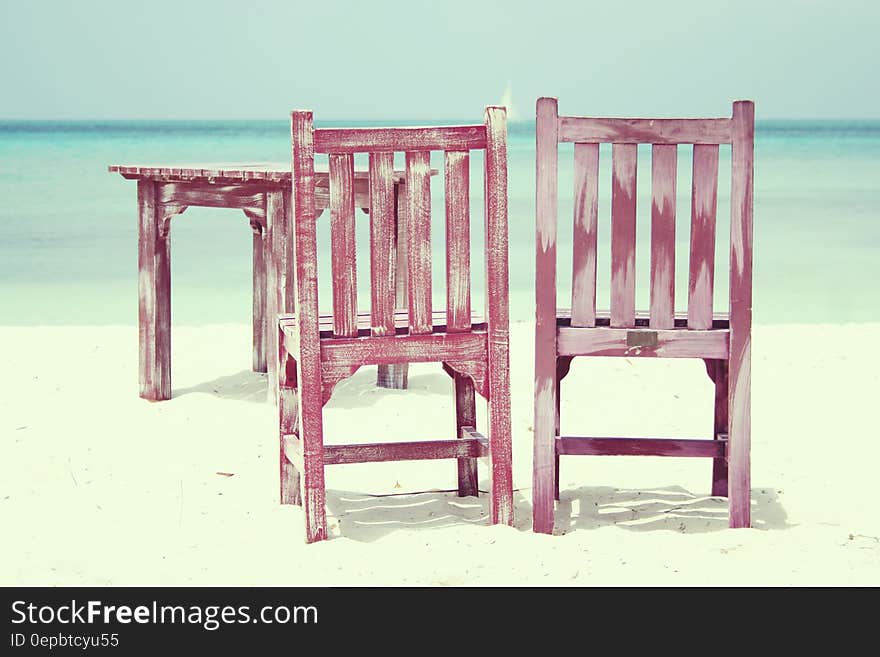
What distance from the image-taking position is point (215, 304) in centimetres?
1058

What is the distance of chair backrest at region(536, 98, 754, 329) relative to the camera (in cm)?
374

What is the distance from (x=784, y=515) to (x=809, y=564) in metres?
0.74

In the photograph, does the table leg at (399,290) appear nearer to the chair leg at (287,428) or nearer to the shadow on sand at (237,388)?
the shadow on sand at (237,388)

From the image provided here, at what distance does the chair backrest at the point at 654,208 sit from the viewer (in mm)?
3742

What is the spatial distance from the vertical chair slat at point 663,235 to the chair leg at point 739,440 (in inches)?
10.9

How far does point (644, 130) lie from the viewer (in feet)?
12.3

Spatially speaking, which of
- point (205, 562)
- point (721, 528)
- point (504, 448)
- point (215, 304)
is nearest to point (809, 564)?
point (721, 528)

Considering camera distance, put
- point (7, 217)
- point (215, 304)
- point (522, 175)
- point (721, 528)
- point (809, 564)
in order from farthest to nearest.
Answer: point (522, 175), point (7, 217), point (215, 304), point (721, 528), point (809, 564)

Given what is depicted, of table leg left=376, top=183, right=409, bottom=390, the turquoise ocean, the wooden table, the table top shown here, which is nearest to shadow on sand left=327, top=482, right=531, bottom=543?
the wooden table

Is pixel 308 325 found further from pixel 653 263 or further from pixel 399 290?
pixel 399 290

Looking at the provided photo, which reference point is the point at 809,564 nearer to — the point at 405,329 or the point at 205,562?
the point at 405,329

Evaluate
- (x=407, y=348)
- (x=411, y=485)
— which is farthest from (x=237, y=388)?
(x=407, y=348)

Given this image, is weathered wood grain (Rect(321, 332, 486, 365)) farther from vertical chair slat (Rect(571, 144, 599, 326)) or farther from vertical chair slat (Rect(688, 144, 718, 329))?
vertical chair slat (Rect(688, 144, 718, 329))

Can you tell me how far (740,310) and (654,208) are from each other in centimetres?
44
